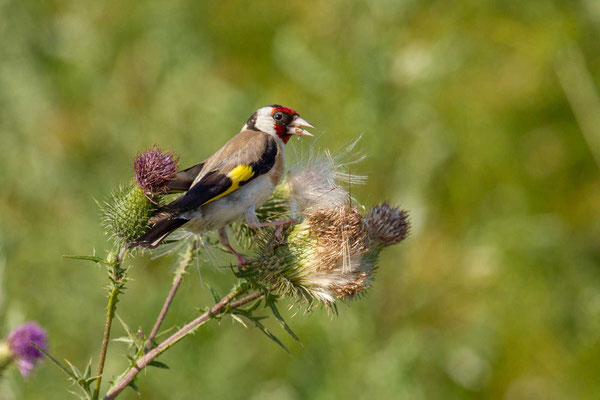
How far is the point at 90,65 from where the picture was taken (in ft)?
24.1

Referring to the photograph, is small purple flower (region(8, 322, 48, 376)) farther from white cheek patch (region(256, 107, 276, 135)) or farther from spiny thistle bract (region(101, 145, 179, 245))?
white cheek patch (region(256, 107, 276, 135))

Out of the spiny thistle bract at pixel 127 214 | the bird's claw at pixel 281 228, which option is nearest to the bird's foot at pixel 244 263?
the bird's claw at pixel 281 228

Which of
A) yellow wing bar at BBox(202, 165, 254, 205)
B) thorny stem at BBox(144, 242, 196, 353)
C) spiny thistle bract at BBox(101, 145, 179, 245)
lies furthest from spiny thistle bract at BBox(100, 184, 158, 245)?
yellow wing bar at BBox(202, 165, 254, 205)

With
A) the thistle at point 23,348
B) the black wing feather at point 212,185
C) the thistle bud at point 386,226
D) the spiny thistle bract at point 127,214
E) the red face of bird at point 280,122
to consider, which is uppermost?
the red face of bird at point 280,122

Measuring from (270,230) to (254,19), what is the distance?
666 cm

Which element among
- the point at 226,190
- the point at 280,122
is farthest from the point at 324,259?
the point at 280,122

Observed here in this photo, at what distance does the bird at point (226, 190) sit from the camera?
335 cm

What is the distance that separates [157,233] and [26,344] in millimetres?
715

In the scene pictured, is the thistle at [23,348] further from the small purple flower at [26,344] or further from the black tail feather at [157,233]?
the black tail feather at [157,233]

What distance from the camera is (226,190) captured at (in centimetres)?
356

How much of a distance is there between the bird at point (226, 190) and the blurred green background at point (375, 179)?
182 cm

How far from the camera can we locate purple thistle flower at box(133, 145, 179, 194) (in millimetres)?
3154

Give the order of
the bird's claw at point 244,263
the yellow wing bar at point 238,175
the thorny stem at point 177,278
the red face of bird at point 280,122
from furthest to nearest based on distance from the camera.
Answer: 1. the red face of bird at point 280,122
2. the yellow wing bar at point 238,175
3. the bird's claw at point 244,263
4. the thorny stem at point 177,278

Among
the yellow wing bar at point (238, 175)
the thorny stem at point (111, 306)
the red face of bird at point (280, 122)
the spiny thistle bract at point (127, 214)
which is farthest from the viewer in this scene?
the red face of bird at point (280, 122)
